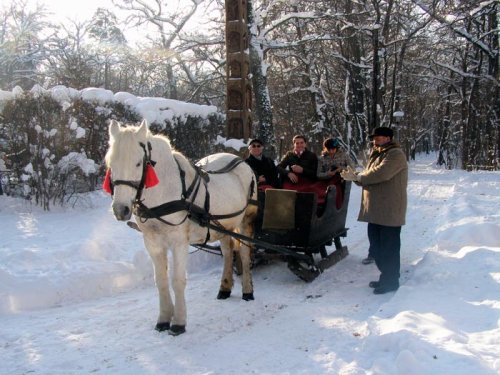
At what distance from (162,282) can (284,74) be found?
21.0 meters

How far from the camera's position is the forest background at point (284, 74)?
350 inches

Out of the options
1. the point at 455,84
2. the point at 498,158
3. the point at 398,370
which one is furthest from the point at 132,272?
the point at 455,84

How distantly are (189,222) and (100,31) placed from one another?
111 ft

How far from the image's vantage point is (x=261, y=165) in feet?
22.7

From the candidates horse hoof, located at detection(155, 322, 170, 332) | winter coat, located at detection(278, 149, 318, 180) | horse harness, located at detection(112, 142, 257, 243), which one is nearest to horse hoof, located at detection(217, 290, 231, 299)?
horse harness, located at detection(112, 142, 257, 243)

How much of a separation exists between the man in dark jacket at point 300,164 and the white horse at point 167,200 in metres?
1.79

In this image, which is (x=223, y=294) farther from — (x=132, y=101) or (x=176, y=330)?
(x=132, y=101)

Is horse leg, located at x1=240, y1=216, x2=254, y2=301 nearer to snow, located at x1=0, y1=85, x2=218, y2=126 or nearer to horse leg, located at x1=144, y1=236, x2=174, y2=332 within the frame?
horse leg, located at x1=144, y1=236, x2=174, y2=332

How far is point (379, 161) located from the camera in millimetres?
5777

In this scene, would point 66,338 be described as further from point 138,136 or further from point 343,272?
point 343,272

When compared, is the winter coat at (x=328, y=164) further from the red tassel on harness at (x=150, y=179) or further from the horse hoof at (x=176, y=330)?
the red tassel on harness at (x=150, y=179)

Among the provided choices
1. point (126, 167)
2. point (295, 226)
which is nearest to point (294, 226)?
point (295, 226)

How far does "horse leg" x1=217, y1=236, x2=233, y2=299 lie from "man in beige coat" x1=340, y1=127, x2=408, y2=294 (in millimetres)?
1675

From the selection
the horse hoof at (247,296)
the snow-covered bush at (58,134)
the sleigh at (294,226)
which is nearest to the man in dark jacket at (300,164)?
the sleigh at (294,226)
